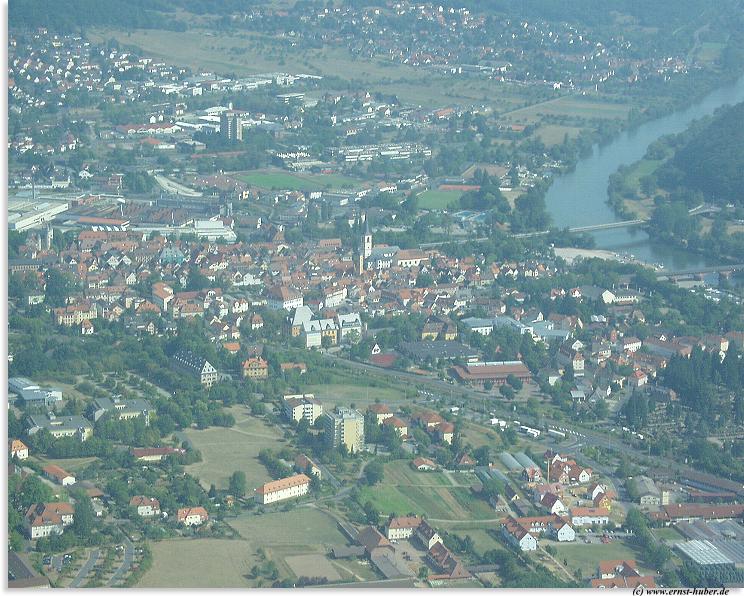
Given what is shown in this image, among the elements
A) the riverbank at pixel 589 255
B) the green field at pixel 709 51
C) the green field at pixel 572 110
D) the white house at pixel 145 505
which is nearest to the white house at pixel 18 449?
the white house at pixel 145 505

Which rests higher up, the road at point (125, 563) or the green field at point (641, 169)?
the road at point (125, 563)

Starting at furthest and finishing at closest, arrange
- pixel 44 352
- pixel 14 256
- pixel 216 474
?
pixel 14 256
pixel 44 352
pixel 216 474

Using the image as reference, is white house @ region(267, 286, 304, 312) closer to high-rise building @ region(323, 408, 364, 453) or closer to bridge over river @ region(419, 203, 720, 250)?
bridge over river @ region(419, 203, 720, 250)

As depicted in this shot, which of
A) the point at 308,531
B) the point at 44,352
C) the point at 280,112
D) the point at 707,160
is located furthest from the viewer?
the point at 280,112

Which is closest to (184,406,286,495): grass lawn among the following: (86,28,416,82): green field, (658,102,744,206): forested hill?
(658,102,744,206): forested hill

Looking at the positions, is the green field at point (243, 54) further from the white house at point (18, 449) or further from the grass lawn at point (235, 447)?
the white house at point (18, 449)

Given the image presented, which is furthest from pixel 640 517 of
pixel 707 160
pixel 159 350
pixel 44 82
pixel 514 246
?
pixel 44 82

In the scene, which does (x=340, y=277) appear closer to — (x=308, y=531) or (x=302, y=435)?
(x=302, y=435)
